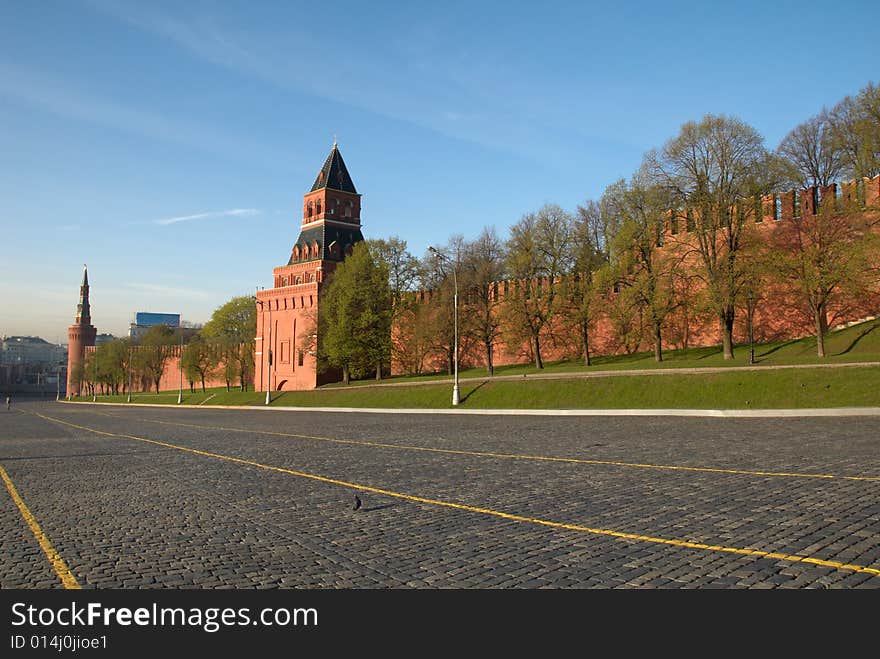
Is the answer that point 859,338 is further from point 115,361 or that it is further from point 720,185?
point 115,361

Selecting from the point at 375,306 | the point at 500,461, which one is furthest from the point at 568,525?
the point at 375,306

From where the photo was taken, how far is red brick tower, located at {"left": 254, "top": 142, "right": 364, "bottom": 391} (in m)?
68.0

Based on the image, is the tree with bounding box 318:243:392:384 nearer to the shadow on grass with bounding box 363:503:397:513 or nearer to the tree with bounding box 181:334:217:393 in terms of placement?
the tree with bounding box 181:334:217:393

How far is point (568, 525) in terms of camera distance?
705cm

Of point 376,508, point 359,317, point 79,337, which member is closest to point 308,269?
point 359,317

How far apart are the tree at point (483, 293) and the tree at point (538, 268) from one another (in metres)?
3.45

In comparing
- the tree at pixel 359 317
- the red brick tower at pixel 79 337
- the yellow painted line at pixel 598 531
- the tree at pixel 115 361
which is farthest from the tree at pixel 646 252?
the red brick tower at pixel 79 337

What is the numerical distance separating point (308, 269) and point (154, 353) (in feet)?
141

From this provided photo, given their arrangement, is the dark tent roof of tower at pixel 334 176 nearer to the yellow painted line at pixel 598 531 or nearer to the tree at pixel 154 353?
the tree at pixel 154 353

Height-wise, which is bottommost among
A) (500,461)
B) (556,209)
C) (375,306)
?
(500,461)

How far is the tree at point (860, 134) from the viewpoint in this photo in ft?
109

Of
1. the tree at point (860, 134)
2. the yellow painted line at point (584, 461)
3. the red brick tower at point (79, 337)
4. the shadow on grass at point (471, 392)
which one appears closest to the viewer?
the yellow painted line at point (584, 461)
